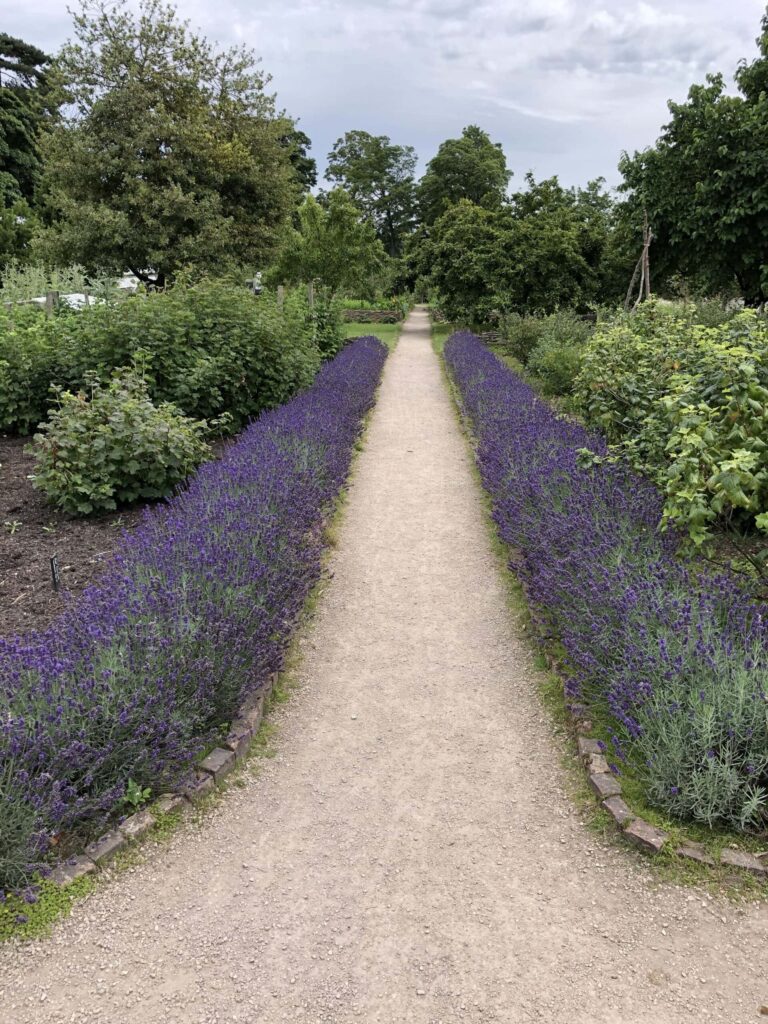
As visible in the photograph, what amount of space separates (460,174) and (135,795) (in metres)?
56.1

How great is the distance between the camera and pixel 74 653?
9.91 ft

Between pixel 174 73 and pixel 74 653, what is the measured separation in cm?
1788

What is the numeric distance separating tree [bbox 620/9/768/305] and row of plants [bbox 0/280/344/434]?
12.1 m

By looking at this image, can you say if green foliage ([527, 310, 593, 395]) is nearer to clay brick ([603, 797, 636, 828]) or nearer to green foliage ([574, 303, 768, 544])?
green foliage ([574, 303, 768, 544])

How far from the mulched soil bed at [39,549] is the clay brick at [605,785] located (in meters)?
2.78

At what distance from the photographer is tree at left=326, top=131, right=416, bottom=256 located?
59969mm

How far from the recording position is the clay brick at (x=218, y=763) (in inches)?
117

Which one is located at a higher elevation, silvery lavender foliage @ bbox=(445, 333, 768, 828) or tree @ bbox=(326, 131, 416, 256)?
tree @ bbox=(326, 131, 416, 256)

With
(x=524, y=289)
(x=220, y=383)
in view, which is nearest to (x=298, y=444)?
(x=220, y=383)

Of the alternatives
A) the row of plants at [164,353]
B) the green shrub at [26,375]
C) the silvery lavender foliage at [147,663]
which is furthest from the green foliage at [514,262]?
the silvery lavender foliage at [147,663]

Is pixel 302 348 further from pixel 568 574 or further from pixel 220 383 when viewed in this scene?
pixel 568 574

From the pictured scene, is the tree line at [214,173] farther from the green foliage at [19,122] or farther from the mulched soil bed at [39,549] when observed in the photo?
the green foliage at [19,122]

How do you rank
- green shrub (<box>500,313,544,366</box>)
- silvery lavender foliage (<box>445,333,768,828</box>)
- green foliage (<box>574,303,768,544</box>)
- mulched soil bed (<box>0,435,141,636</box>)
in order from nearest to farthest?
1. silvery lavender foliage (<box>445,333,768,828</box>)
2. green foliage (<box>574,303,768,544</box>)
3. mulched soil bed (<box>0,435,141,636</box>)
4. green shrub (<box>500,313,544,366</box>)

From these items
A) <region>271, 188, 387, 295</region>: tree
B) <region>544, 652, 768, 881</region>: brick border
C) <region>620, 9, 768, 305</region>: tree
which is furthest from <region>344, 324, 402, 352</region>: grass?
<region>544, 652, 768, 881</region>: brick border
